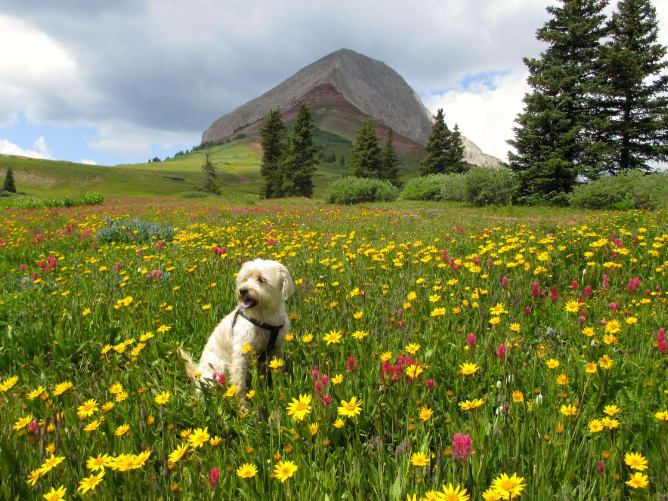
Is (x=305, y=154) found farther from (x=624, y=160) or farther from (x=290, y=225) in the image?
(x=290, y=225)

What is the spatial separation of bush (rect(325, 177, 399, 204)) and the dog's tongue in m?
26.4

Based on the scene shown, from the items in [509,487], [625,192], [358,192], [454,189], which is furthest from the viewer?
[358,192]

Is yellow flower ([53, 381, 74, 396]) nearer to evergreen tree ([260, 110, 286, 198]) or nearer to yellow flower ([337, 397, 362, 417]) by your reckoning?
yellow flower ([337, 397, 362, 417])

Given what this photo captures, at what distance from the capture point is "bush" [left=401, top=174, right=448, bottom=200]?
97.1 ft

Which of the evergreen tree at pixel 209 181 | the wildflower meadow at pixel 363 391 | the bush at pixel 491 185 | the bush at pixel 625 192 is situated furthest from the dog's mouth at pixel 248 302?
the evergreen tree at pixel 209 181

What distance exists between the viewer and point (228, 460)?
2037 mm

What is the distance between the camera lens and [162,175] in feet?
343

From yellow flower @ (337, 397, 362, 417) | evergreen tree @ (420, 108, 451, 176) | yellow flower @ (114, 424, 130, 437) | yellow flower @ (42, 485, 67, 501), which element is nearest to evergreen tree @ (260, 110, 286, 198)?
evergreen tree @ (420, 108, 451, 176)

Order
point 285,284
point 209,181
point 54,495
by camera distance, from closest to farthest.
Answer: point 54,495 → point 285,284 → point 209,181

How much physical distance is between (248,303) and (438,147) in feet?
166

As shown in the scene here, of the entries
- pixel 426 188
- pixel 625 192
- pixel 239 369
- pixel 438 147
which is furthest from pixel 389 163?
pixel 239 369

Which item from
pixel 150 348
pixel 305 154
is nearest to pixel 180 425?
pixel 150 348

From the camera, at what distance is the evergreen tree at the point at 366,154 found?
52281mm

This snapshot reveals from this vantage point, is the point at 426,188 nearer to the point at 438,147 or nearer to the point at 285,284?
the point at 438,147
